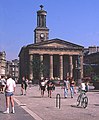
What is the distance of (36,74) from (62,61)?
1450 centimetres

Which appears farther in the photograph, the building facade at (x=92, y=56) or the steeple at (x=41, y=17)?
the building facade at (x=92, y=56)

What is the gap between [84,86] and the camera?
2077cm

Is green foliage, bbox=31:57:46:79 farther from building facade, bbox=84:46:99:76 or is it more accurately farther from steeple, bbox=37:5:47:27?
building facade, bbox=84:46:99:76

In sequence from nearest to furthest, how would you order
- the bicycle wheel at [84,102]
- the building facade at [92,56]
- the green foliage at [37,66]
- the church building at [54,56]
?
the bicycle wheel at [84,102] < the green foliage at [37,66] < the church building at [54,56] < the building facade at [92,56]

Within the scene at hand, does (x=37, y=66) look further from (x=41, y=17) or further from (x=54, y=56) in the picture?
(x=41, y=17)

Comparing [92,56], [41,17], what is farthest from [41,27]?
[92,56]

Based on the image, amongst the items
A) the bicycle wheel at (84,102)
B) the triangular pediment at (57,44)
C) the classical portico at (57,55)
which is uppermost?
the triangular pediment at (57,44)

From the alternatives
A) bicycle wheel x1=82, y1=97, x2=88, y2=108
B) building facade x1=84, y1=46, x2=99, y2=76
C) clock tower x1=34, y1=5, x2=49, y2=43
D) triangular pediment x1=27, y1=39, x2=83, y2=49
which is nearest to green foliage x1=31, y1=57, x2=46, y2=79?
triangular pediment x1=27, y1=39, x2=83, y2=49

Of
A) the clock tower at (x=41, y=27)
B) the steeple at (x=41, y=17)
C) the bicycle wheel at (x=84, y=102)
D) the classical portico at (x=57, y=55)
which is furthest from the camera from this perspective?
the steeple at (x=41, y=17)

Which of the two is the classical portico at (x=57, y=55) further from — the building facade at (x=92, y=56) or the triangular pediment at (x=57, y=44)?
the building facade at (x=92, y=56)

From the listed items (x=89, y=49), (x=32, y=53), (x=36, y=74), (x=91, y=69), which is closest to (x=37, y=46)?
(x=32, y=53)

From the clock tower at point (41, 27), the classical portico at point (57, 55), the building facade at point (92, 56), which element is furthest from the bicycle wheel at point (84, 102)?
the building facade at point (92, 56)

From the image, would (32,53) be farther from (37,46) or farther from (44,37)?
(44,37)

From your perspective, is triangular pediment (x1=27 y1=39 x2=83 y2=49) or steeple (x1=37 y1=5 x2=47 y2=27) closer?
triangular pediment (x1=27 y1=39 x2=83 y2=49)
